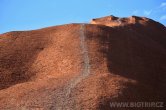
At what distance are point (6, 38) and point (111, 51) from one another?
1545 cm

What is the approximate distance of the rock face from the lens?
2822 centimetres

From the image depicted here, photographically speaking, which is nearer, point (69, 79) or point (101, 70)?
point (69, 79)

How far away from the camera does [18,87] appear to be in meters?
31.3

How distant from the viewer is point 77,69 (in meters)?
34.6

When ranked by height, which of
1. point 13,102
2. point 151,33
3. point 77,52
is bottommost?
point 13,102

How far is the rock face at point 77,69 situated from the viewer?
2822cm

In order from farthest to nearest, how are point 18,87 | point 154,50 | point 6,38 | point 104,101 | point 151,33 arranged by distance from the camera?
point 151,33
point 154,50
point 6,38
point 18,87
point 104,101

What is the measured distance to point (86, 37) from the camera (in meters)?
42.8

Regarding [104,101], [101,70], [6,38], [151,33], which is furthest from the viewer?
[151,33]

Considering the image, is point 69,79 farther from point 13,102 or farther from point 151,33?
point 151,33

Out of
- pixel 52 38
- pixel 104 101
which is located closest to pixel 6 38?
pixel 52 38

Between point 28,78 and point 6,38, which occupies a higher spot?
point 6,38

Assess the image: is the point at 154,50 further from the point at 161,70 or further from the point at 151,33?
the point at 151,33

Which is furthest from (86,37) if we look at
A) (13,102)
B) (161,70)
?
(13,102)
